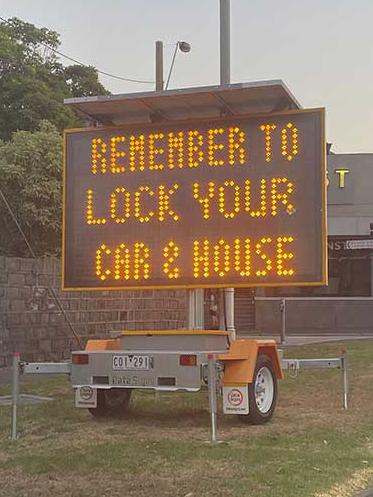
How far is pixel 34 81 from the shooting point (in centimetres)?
3020

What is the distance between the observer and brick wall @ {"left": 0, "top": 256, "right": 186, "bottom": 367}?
13109 millimetres

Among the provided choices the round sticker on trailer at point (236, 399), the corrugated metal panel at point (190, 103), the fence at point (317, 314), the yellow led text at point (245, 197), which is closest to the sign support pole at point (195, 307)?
the yellow led text at point (245, 197)

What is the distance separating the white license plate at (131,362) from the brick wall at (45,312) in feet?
18.1

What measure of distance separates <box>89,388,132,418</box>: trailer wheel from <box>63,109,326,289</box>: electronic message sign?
51.9 inches

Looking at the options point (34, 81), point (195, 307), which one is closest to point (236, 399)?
point (195, 307)

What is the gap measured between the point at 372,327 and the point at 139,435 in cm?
1941

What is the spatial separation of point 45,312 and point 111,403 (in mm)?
5408

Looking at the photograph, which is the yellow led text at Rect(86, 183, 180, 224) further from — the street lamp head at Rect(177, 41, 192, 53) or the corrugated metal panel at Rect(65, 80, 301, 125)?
the street lamp head at Rect(177, 41, 192, 53)

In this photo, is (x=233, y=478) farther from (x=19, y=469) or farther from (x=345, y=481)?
(x=19, y=469)

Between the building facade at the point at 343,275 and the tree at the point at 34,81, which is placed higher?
the tree at the point at 34,81

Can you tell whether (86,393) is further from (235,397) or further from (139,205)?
(139,205)

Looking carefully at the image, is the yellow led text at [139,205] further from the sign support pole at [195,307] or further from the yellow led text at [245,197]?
the sign support pole at [195,307]

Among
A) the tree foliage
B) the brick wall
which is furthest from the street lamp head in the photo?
the brick wall

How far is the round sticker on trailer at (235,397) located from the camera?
7.80 m
